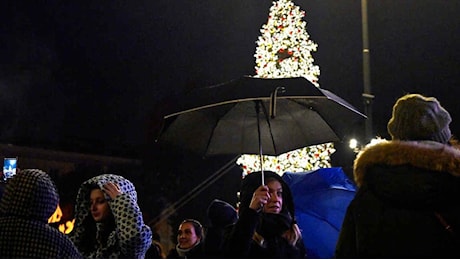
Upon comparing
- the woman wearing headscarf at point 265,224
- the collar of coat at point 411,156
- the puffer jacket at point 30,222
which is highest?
the collar of coat at point 411,156

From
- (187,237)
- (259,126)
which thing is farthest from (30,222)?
(187,237)

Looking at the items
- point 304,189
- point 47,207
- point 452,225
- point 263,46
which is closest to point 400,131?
point 452,225

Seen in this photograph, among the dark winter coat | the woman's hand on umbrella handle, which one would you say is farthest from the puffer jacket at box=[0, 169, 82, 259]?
the dark winter coat

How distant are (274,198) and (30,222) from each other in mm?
1853

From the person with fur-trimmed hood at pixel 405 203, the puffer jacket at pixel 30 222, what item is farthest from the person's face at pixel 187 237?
the person with fur-trimmed hood at pixel 405 203

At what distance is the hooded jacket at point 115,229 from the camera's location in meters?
3.87

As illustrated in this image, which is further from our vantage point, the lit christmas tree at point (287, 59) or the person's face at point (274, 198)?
the lit christmas tree at point (287, 59)

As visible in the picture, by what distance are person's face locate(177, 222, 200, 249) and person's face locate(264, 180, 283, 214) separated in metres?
2.81

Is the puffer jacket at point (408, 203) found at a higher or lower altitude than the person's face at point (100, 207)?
higher

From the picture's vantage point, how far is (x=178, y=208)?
2669cm

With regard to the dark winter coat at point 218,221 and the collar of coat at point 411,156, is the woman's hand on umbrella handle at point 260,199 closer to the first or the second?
the collar of coat at point 411,156

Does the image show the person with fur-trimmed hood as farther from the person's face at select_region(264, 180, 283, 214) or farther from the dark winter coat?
the dark winter coat

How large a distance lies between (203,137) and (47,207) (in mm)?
1977

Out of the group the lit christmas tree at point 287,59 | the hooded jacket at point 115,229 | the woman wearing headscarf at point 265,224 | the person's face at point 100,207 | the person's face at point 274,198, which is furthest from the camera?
the lit christmas tree at point 287,59
